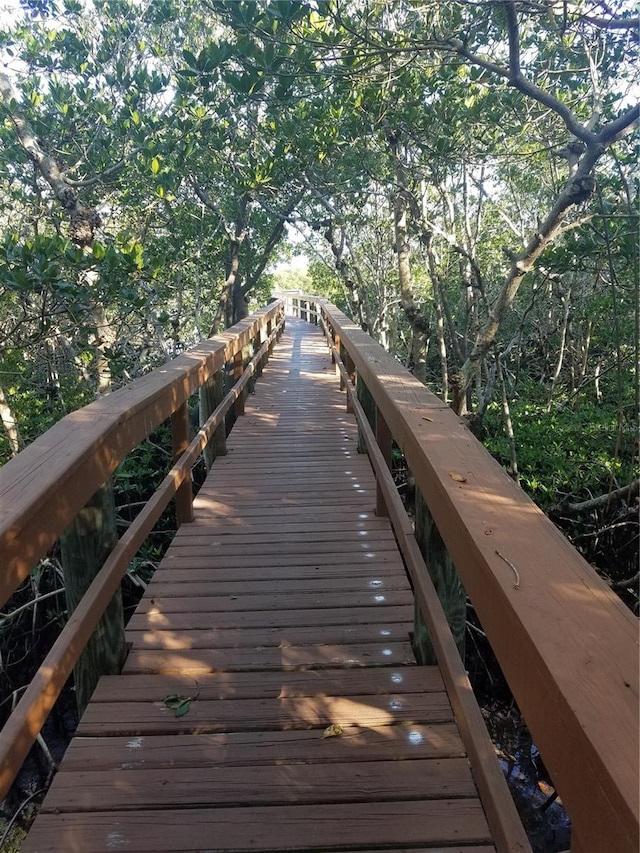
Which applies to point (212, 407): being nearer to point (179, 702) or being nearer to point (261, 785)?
point (179, 702)

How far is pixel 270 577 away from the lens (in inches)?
119

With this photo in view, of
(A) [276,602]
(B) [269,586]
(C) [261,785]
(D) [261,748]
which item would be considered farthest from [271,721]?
(B) [269,586]

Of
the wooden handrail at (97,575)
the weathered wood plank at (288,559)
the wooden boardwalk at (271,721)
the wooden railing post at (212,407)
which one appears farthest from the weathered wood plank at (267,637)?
the wooden railing post at (212,407)

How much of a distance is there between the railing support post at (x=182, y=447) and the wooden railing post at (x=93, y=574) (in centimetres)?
125

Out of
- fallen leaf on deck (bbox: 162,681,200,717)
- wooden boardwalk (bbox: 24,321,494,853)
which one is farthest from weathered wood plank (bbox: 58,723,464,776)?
fallen leaf on deck (bbox: 162,681,200,717)

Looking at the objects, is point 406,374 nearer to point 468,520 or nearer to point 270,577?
point 270,577

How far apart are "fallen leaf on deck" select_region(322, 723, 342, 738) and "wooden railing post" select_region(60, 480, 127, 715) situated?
83 cm

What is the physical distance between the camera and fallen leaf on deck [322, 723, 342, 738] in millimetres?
1912

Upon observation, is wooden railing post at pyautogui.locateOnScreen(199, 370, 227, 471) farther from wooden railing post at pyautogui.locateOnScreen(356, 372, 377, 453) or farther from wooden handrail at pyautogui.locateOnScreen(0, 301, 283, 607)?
wooden handrail at pyautogui.locateOnScreen(0, 301, 283, 607)

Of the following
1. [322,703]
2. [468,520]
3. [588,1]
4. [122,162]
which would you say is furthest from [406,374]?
[122,162]

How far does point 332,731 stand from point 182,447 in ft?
6.36

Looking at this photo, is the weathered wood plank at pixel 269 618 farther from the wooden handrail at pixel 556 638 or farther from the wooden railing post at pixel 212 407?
the wooden railing post at pixel 212 407

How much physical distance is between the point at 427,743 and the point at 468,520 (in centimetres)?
100

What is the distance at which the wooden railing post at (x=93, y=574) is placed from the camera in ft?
6.32
